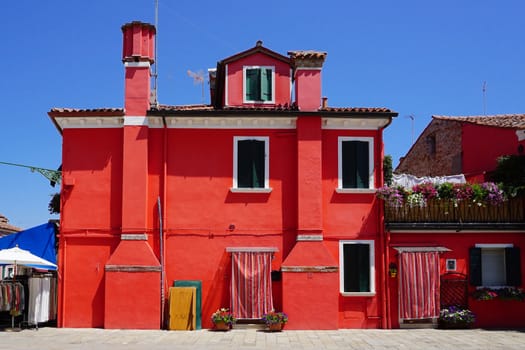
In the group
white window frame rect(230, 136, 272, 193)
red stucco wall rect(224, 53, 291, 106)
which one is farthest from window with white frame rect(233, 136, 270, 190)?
red stucco wall rect(224, 53, 291, 106)

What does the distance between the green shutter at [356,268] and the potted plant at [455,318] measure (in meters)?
2.43

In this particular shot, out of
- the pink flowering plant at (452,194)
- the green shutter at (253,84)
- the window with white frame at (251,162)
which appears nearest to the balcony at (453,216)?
the pink flowering plant at (452,194)

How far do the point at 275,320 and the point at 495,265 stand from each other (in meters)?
7.43

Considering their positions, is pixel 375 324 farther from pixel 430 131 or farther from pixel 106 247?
pixel 430 131

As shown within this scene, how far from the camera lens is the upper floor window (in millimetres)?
19500

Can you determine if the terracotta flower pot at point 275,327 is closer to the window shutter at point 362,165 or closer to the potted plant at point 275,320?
the potted plant at point 275,320

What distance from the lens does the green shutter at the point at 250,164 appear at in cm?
1889

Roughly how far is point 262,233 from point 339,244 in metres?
2.43

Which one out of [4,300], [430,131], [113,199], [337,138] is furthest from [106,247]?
[430,131]

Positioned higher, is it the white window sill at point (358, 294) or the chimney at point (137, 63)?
the chimney at point (137, 63)

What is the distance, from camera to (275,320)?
17.6 meters

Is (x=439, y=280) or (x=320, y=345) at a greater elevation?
(x=439, y=280)

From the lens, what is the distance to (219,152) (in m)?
19.0

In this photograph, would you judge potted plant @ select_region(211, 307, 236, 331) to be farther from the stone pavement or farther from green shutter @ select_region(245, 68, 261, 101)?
green shutter @ select_region(245, 68, 261, 101)
